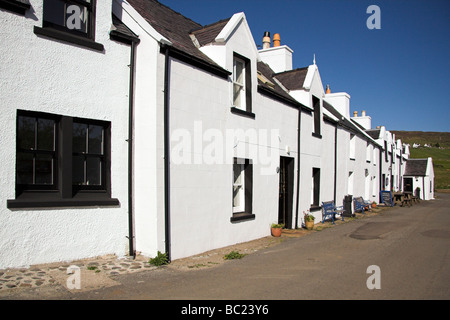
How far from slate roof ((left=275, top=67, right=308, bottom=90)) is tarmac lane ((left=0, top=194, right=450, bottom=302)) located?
7.44 m

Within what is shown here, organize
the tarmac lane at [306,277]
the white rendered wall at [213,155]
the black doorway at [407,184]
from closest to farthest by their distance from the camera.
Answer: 1. the tarmac lane at [306,277]
2. the white rendered wall at [213,155]
3. the black doorway at [407,184]

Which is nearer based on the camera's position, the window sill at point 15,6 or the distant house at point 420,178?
the window sill at point 15,6

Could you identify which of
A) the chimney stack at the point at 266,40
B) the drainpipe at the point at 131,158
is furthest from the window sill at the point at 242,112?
the chimney stack at the point at 266,40

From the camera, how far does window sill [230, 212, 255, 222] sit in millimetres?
10227

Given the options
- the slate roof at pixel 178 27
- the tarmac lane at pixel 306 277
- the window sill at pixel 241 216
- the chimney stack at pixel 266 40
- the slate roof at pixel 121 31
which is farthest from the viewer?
the chimney stack at pixel 266 40

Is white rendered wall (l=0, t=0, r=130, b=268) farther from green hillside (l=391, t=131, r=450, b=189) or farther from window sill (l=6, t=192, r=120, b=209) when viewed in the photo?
green hillside (l=391, t=131, r=450, b=189)

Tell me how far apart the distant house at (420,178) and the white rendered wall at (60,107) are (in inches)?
1655

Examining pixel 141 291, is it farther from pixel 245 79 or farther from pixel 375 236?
pixel 375 236

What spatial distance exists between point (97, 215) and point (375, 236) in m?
9.20

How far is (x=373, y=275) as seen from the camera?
6.86 metres

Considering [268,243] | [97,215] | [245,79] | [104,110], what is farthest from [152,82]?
[268,243]

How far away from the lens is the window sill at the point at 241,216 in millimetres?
10227

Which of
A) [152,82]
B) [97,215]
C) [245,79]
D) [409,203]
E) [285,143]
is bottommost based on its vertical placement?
[409,203]

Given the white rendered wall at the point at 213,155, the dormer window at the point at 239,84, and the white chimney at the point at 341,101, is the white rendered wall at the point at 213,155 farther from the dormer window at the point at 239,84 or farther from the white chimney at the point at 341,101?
the white chimney at the point at 341,101
